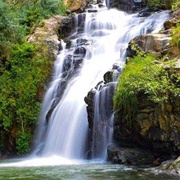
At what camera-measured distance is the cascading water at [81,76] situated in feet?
41.0

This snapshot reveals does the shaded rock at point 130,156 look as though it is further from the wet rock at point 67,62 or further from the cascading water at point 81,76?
the wet rock at point 67,62

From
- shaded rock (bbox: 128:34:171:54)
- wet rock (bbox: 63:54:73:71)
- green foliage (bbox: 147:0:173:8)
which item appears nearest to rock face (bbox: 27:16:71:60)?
wet rock (bbox: 63:54:73:71)

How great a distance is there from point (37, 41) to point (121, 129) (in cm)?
892

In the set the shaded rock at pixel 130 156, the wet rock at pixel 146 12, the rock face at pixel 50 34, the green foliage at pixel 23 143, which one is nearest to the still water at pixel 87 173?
the shaded rock at pixel 130 156

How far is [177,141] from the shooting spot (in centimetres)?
969

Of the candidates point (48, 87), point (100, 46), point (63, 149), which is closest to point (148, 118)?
point (63, 149)

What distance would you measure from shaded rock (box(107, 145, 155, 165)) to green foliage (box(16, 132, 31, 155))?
4680 mm

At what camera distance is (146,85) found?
32.4 feet

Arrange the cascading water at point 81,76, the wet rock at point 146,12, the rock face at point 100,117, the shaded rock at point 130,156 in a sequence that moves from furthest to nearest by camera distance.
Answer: the wet rock at point 146,12, the cascading water at point 81,76, the rock face at point 100,117, the shaded rock at point 130,156

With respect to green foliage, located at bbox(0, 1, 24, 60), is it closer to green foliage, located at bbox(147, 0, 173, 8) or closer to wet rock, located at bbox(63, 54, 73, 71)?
wet rock, located at bbox(63, 54, 73, 71)

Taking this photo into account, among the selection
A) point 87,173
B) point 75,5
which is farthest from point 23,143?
point 75,5

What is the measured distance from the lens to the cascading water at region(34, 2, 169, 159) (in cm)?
1251

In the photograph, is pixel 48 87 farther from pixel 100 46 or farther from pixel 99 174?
pixel 99 174

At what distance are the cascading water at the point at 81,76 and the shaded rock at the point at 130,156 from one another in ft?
3.06
